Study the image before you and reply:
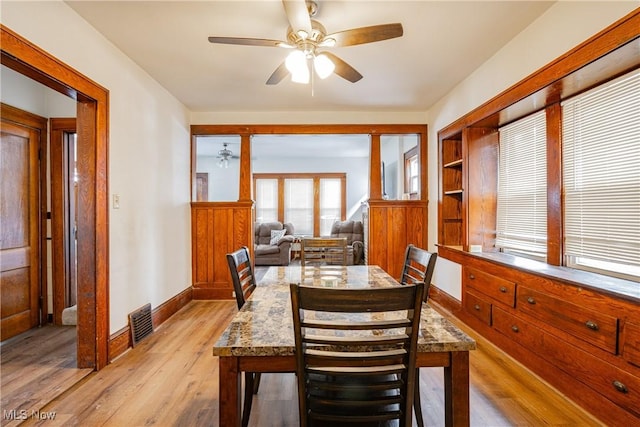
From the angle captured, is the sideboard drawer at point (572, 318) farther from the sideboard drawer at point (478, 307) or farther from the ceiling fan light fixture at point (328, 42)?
the ceiling fan light fixture at point (328, 42)

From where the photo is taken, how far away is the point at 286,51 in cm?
260

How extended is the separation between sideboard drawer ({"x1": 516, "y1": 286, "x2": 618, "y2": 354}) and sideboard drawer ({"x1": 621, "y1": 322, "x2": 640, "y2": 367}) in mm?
46

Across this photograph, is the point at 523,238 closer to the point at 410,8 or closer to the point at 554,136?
the point at 554,136

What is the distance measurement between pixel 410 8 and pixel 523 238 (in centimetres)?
205

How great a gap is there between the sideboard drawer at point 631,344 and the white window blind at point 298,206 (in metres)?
6.84

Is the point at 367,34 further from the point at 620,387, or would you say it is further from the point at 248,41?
the point at 620,387

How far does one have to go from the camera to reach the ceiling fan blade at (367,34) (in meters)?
1.83

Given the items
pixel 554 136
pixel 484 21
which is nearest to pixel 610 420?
pixel 554 136

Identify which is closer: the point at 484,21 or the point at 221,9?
the point at 221,9

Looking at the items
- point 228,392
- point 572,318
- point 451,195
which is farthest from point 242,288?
point 451,195

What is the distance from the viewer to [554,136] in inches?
91.4

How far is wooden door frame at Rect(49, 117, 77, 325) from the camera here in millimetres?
3279

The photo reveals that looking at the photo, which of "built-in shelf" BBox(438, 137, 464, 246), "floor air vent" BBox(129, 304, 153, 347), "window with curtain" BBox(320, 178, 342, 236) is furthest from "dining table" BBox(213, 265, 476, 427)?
"window with curtain" BBox(320, 178, 342, 236)

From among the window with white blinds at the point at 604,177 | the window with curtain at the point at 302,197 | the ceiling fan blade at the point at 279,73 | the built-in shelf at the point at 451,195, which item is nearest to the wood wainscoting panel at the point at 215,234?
the ceiling fan blade at the point at 279,73
